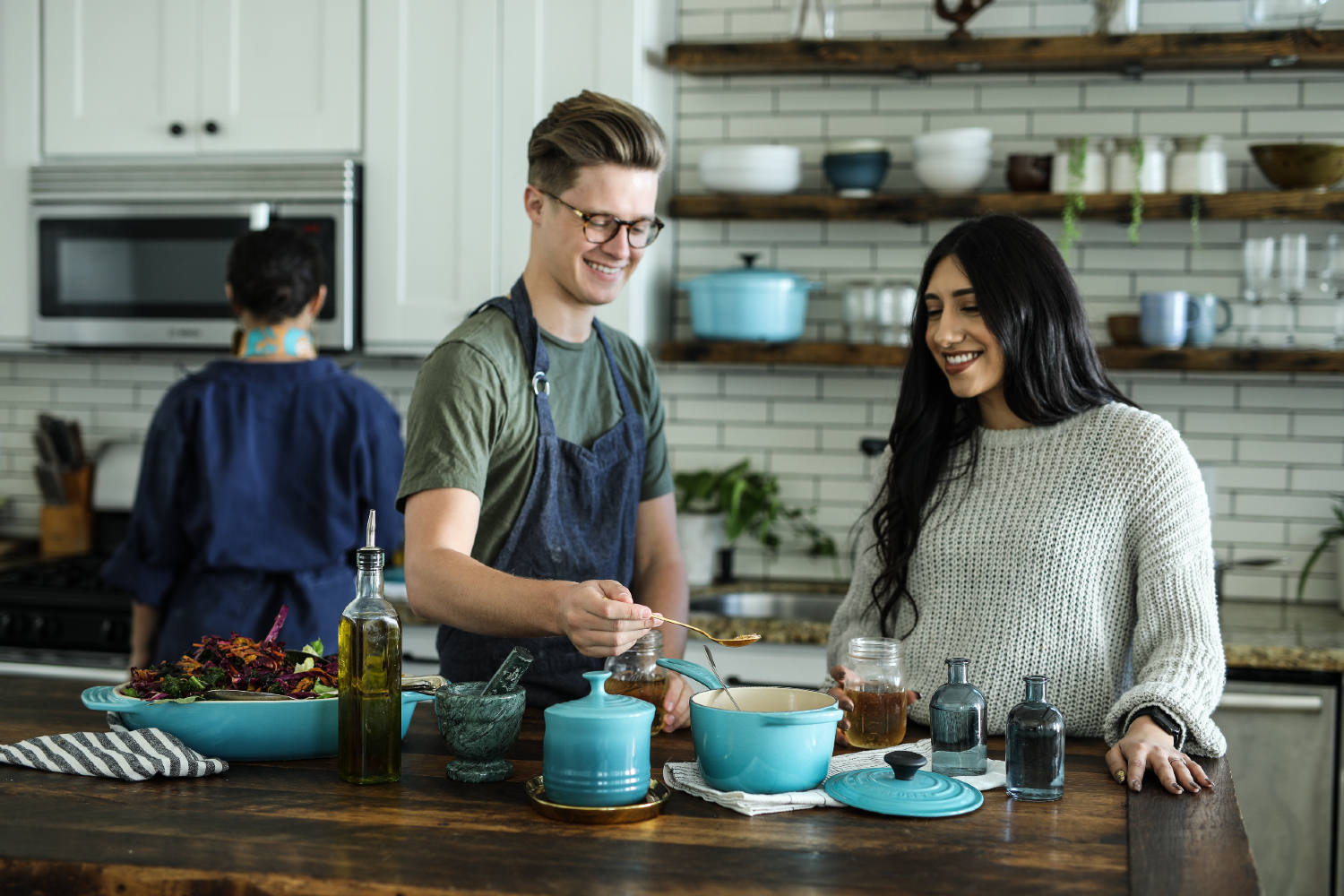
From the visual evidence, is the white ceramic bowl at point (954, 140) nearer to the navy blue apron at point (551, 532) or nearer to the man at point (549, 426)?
the man at point (549, 426)

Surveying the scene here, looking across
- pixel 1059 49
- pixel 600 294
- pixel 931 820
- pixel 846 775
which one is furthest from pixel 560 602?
pixel 1059 49

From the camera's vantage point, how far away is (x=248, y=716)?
167 cm

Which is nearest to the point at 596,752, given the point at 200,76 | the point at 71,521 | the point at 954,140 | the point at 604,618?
the point at 604,618

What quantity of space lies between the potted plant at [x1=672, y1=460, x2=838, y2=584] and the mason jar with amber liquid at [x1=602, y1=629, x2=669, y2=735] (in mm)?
1862

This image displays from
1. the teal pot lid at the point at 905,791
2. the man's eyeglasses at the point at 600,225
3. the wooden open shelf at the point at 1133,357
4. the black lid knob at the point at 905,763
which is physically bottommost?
the teal pot lid at the point at 905,791

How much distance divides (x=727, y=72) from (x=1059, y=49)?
39.2 inches

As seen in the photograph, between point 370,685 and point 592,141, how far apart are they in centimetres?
98

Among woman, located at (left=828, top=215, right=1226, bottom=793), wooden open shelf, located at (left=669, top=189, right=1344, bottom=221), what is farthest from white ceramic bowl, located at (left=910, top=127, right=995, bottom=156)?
woman, located at (left=828, top=215, right=1226, bottom=793)

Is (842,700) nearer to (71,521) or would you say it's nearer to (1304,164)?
(1304,164)

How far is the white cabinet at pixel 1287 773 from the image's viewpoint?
2.99 m

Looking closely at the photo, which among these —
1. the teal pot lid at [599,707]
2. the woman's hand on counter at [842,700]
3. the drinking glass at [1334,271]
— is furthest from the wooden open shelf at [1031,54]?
the teal pot lid at [599,707]

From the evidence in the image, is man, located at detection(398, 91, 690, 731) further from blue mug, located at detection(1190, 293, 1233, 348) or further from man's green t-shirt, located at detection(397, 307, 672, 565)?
blue mug, located at detection(1190, 293, 1233, 348)

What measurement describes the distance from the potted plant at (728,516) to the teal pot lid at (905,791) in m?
2.11

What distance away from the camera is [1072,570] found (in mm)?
2012
